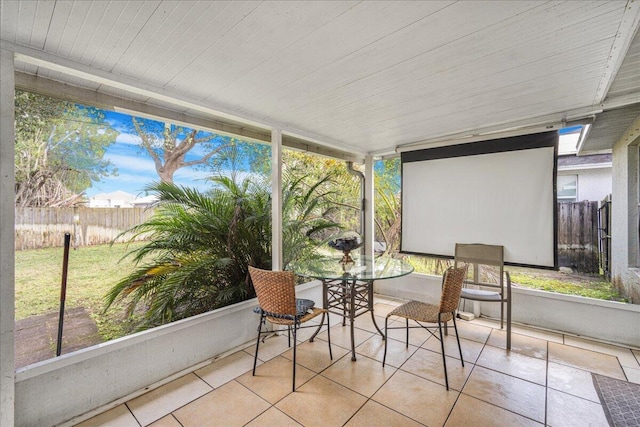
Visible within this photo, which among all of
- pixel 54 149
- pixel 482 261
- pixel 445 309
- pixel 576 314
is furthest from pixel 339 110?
pixel 576 314

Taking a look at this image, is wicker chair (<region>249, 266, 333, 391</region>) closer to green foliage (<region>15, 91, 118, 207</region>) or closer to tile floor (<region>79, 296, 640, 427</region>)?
tile floor (<region>79, 296, 640, 427</region>)

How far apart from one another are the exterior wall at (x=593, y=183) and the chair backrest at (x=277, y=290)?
3.99m

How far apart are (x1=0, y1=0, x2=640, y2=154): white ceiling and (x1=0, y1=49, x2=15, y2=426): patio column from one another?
22 cm

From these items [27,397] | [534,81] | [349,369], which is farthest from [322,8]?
[27,397]

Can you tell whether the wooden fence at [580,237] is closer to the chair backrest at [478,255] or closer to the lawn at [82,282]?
the lawn at [82,282]

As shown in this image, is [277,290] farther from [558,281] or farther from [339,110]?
[558,281]

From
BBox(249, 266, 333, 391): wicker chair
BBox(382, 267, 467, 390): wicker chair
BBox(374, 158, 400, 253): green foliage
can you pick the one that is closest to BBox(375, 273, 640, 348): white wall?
BBox(382, 267, 467, 390): wicker chair

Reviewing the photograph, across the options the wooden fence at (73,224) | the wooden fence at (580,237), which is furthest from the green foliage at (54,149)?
the wooden fence at (580,237)

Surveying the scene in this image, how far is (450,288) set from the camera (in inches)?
82.6

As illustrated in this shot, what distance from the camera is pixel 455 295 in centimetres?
218

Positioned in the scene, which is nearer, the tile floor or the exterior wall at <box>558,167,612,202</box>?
the tile floor

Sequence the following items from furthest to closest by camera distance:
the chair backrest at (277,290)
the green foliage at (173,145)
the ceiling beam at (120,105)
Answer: the green foliage at (173,145) → the chair backrest at (277,290) → the ceiling beam at (120,105)

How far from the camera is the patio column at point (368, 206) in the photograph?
4227 mm

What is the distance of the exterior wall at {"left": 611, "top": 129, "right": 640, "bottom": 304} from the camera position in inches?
104
